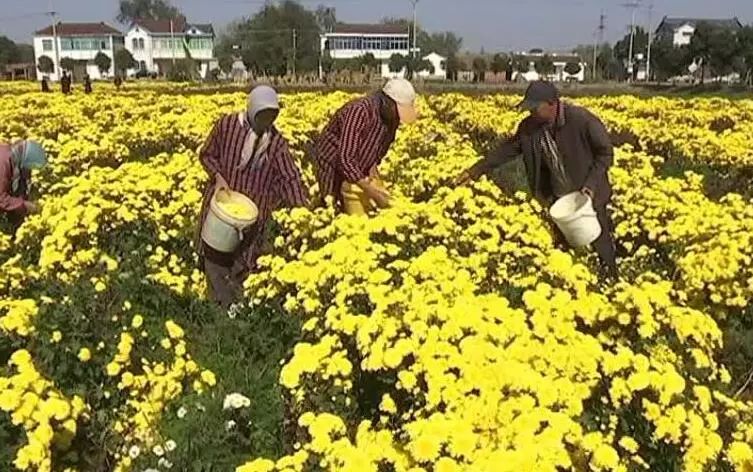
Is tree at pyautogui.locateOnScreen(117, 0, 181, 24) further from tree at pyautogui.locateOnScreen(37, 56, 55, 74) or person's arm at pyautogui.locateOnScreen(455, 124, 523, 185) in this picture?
person's arm at pyautogui.locateOnScreen(455, 124, 523, 185)

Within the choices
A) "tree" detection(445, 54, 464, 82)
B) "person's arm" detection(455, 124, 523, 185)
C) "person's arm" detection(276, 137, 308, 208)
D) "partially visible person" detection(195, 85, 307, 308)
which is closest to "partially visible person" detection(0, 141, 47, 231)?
"partially visible person" detection(195, 85, 307, 308)

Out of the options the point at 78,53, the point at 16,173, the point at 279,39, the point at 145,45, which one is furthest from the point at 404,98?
the point at 145,45

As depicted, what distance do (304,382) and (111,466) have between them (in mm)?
903

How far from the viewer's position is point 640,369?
11.3 ft

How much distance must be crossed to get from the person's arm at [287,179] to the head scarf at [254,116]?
144 mm

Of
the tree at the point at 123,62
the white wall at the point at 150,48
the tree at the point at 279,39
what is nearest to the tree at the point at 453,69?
the tree at the point at 279,39

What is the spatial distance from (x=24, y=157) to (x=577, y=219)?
3985 mm

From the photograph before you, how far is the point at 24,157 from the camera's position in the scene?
7.00 m

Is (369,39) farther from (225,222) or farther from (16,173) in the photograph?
(225,222)

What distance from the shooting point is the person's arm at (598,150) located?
604 cm

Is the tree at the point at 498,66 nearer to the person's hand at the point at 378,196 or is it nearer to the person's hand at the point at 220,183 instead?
the person's hand at the point at 378,196

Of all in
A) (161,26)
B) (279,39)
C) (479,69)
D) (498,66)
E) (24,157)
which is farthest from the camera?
(161,26)

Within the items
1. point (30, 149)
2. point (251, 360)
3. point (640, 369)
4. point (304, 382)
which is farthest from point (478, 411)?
point (30, 149)

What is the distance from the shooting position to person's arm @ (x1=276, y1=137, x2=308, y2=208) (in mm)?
6047
